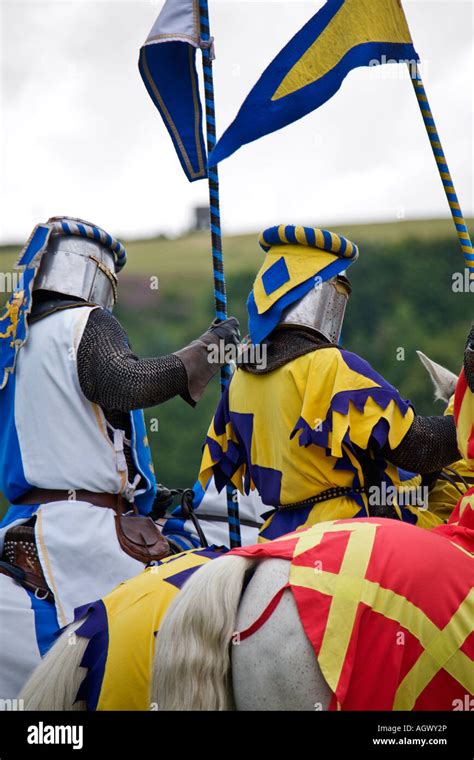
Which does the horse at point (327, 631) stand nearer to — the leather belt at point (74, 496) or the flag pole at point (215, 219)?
the leather belt at point (74, 496)

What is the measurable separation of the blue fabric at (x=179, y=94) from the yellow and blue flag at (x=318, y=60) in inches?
39.1

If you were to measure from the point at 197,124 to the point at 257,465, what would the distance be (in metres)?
1.74

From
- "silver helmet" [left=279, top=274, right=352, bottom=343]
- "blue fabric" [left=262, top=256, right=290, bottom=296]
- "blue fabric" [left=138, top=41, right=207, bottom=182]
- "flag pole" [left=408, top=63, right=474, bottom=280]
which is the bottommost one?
"silver helmet" [left=279, top=274, right=352, bottom=343]

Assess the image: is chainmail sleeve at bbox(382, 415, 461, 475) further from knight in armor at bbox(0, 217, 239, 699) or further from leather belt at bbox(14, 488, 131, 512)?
leather belt at bbox(14, 488, 131, 512)

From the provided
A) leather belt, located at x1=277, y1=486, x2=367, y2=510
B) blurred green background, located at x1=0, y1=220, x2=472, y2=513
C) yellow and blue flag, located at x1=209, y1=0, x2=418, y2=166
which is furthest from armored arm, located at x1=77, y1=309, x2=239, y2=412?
blurred green background, located at x1=0, y1=220, x2=472, y2=513

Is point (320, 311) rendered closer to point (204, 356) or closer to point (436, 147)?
point (204, 356)

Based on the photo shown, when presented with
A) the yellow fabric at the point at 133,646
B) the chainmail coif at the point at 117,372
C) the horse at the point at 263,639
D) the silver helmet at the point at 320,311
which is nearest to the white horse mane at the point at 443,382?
the silver helmet at the point at 320,311

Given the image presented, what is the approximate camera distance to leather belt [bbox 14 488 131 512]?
4102mm

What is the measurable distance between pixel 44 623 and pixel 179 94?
95.7 inches

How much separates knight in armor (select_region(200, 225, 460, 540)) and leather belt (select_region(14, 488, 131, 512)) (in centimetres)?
38

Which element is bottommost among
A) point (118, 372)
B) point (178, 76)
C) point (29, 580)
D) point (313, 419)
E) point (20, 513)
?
point (29, 580)

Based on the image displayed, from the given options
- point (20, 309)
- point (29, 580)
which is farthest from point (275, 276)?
point (29, 580)

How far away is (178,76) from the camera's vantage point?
474 centimetres

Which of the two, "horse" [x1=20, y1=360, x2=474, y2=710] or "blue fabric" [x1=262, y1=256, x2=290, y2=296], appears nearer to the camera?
"horse" [x1=20, y1=360, x2=474, y2=710]
